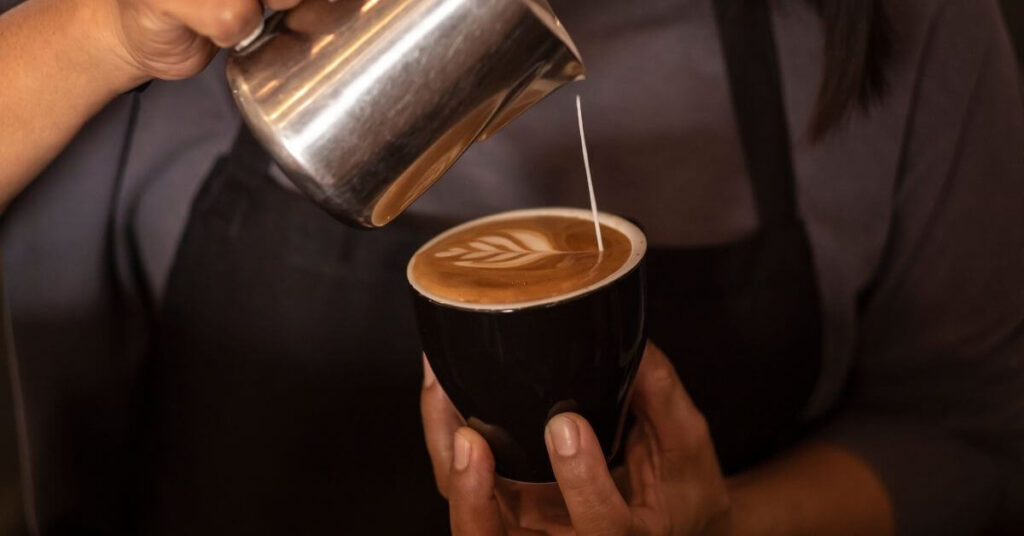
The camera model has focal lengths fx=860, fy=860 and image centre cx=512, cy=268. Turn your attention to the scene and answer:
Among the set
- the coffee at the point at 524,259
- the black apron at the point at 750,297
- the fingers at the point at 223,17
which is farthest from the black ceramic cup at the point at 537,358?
the black apron at the point at 750,297

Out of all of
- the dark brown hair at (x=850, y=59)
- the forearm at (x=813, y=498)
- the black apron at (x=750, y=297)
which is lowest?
the forearm at (x=813, y=498)

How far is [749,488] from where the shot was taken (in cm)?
77

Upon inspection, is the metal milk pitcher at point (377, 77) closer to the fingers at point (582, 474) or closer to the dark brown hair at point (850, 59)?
the fingers at point (582, 474)

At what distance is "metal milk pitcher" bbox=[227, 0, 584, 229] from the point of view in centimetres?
42

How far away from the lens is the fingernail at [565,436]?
19.3 inches

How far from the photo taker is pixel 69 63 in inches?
22.5

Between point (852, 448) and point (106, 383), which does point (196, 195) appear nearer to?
point (106, 383)

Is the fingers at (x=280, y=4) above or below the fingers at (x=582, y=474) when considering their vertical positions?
above

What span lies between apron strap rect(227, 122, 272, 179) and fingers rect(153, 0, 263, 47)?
0.33 metres

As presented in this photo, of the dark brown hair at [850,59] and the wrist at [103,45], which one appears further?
the dark brown hair at [850,59]

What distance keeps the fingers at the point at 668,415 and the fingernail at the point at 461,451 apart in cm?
14

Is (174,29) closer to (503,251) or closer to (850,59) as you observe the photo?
(503,251)

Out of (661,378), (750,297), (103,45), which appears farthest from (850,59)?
(103,45)

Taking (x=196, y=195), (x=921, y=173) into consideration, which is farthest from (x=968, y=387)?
(x=196, y=195)
